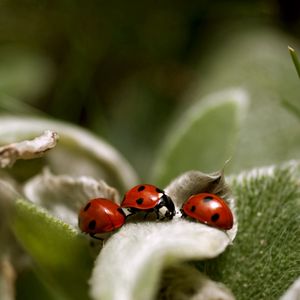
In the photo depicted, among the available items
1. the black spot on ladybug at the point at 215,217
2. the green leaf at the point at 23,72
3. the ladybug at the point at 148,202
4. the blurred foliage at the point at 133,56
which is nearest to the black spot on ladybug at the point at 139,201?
the ladybug at the point at 148,202

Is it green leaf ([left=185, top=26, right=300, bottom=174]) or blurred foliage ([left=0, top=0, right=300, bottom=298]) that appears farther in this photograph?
blurred foliage ([left=0, top=0, right=300, bottom=298])

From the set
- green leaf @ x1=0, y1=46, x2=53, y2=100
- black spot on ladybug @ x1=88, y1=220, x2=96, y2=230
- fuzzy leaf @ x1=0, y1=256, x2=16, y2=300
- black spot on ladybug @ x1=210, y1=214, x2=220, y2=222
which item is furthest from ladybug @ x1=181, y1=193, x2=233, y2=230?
green leaf @ x1=0, y1=46, x2=53, y2=100

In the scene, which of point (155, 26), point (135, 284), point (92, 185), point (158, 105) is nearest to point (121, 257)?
point (135, 284)

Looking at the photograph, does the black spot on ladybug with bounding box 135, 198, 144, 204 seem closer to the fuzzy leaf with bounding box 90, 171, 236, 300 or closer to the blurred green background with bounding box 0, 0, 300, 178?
the fuzzy leaf with bounding box 90, 171, 236, 300

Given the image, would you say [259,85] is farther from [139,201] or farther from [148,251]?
[148,251]

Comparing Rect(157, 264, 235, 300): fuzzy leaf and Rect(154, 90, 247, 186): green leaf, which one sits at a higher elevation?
Rect(157, 264, 235, 300): fuzzy leaf

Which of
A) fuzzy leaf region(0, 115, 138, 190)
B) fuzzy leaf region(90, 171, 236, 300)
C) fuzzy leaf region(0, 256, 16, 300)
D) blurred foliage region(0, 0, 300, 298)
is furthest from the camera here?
blurred foliage region(0, 0, 300, 298)

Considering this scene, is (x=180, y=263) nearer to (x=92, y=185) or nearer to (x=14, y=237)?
(x=92, y=185)

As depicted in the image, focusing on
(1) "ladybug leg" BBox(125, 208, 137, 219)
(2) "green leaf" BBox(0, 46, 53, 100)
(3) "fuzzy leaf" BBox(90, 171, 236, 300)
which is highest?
(3) "fuzzy leaf" BBox(90, 171, 236, 300)
